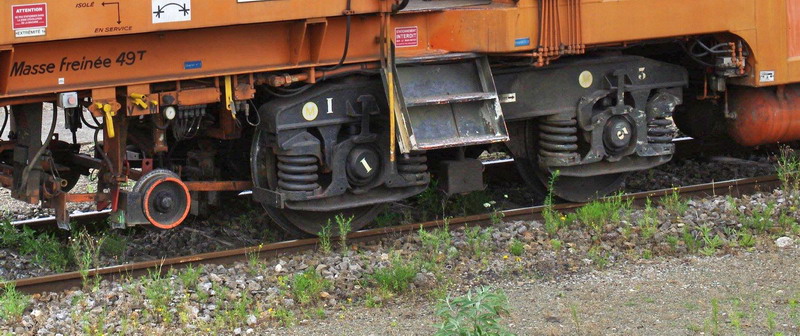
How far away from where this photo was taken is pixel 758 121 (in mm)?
9914

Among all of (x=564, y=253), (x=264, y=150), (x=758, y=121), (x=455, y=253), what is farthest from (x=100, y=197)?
(x=758, y=121)

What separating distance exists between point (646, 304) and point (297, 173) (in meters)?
2.79

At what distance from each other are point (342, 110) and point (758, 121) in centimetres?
378

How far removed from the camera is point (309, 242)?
8.59 metres

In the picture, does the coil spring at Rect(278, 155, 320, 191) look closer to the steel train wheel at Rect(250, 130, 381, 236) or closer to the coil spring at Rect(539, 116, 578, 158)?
the steel train wheel at Rect(250, 130, 381, 236)

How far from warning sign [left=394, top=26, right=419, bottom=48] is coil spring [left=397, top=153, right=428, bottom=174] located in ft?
2.80

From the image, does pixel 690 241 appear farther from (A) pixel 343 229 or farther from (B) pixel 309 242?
(B) pixel 309 242

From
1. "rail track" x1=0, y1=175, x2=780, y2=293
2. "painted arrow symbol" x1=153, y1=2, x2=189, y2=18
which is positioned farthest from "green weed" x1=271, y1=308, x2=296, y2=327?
"painted arrow symbol" x1=153, y1=2, x2=189, y2=18

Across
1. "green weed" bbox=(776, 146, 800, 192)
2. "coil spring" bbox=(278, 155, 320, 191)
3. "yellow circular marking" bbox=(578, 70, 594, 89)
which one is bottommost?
"green weed" bbox=(776, 146, 800, 192)

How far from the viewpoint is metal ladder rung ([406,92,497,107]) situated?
8383mm

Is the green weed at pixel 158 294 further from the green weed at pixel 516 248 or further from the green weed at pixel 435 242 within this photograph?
the green weed at pixel 516 248

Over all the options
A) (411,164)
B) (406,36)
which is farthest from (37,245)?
(406,36)

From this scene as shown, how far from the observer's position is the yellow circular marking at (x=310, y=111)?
8.42m

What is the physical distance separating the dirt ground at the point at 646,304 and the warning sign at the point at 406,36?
209cm
